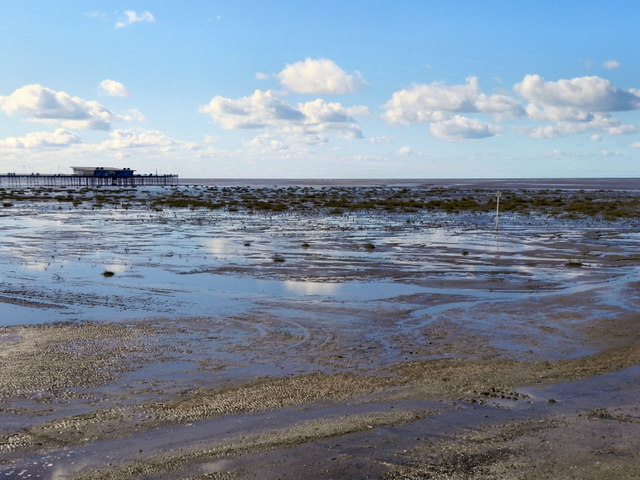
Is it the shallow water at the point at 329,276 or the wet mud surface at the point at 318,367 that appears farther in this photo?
the shallow water at the point at 329,276

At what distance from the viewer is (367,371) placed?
36.5 feet

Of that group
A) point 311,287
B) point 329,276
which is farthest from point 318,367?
point 329,276

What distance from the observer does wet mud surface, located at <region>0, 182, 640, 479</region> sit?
7605 millimetres

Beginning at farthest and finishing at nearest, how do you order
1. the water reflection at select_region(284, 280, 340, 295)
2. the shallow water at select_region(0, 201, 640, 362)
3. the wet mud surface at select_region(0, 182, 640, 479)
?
1. the water reflection at select_region(284, 280, 340, 295)
2. the shallow water at select_region(0, 201, 640, 362)
3. the wet mud surface at select_region(0, 182, 640, 479)

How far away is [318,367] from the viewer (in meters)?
11.3

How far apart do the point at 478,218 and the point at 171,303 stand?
1520 inches

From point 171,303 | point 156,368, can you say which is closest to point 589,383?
point 156,368

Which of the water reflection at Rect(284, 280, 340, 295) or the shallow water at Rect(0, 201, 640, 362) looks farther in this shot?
the water reflection at Rect(284, 280, 340, 295)

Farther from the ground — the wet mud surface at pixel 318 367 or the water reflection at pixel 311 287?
the water reflection at pixel 311 287

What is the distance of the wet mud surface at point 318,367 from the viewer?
299 inches

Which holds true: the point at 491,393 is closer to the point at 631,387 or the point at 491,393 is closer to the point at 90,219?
the point at 631,387

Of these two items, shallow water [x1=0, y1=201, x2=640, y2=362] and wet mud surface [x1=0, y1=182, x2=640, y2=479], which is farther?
shallow water [x1=0, y1=201, x2=640, y2=362]

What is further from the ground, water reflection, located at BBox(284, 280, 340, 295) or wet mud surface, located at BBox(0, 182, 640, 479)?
water reflection, located at BBox(284, 280, 340, 295)

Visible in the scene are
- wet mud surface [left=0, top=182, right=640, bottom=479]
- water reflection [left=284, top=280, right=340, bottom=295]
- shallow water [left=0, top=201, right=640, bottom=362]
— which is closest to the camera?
wet mud surface [left=0, top=182, right=640, bottom=479]
